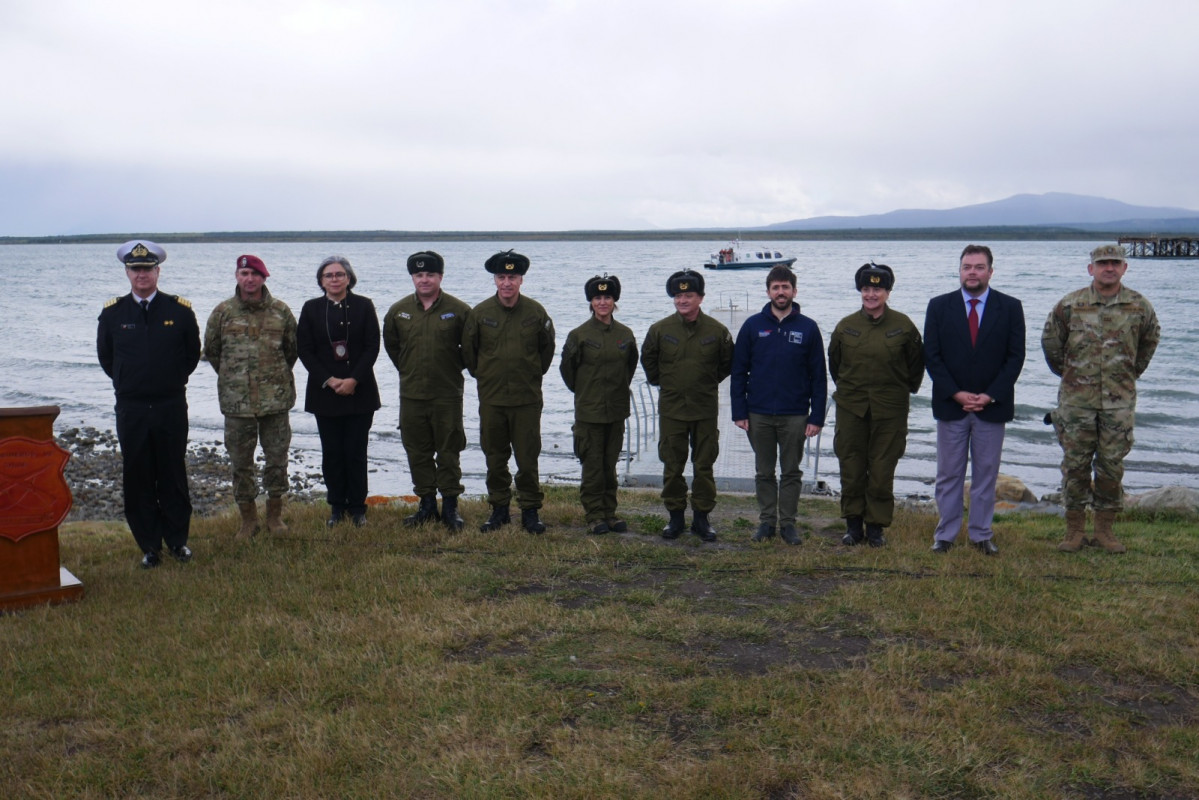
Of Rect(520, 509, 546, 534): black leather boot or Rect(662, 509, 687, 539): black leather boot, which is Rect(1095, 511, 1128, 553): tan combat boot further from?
Rect(520, 509, 546, 534): black leather boot

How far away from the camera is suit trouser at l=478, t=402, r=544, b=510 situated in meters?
7.32

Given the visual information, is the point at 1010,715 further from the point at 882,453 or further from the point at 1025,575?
the point at 882,453

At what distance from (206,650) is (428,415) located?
284cm

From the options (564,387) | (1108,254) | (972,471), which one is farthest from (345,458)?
(564,387)

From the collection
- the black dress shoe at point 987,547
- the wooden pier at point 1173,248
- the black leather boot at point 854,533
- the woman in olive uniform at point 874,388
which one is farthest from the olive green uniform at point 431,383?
the wooden pier at point 1173,248

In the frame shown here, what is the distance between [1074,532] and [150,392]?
6.54 m

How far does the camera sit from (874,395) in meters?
6.86

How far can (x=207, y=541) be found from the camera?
7.14 metres

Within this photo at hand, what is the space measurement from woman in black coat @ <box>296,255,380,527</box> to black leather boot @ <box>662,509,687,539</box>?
2360 millimetres

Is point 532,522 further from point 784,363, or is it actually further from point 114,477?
point 114,477

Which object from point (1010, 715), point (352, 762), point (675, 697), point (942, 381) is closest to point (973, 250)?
point (942, 381)

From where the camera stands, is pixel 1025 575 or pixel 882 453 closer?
pixel 1025 575

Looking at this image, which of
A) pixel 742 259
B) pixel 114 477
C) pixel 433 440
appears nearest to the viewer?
pixel 433 440

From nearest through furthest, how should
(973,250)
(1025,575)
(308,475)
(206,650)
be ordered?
(206,650)
(1025,575)
(973,250)
(308,475)
